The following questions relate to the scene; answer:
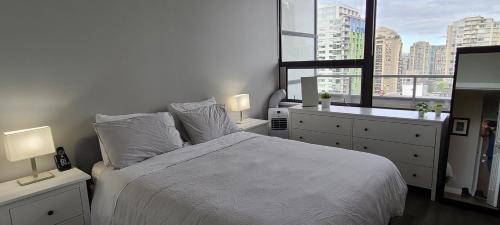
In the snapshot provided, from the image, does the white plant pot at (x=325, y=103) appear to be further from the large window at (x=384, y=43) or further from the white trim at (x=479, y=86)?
the white trim at (x=479, y=86)

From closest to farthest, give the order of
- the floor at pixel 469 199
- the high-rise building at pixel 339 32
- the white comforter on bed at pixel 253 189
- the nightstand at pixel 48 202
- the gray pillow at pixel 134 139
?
the white comforter on bed at pixel 253 189
the nightstand at pixel 48 202
the gray pillow at pixel 134 139
the floor at pixel 469 199
the high-rise building at pixel 339 32

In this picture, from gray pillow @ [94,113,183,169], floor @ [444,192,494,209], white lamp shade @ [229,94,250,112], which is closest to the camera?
gray pillow @ [94,113,183,169]

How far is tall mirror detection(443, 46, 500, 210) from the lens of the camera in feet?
8.09

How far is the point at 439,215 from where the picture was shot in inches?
98.2

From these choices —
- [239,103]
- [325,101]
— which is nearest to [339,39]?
[325,101]

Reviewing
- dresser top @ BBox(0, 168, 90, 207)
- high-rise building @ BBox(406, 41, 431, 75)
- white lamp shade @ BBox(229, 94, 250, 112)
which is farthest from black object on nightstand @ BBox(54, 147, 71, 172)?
high-rise building @ BBox(406, 41, 431, 75)

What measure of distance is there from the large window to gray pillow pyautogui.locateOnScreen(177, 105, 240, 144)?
172 cm

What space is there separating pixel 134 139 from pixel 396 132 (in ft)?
7.99

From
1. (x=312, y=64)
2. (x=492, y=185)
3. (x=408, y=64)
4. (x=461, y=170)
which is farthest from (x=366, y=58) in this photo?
(x=492, y=185)

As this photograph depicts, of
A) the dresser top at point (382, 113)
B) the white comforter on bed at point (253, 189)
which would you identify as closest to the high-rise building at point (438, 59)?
the dresser top at point (382, 113)

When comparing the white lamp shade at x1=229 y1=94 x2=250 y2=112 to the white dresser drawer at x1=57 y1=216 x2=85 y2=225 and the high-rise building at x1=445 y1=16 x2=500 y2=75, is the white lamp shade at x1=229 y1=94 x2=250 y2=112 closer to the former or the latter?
the white dresser drawer at x1=57 y1=216 x2=85 y2=225

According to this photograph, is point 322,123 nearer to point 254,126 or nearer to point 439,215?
point 254,126

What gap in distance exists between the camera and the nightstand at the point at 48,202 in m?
1.75

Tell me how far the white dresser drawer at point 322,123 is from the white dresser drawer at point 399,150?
18cm
